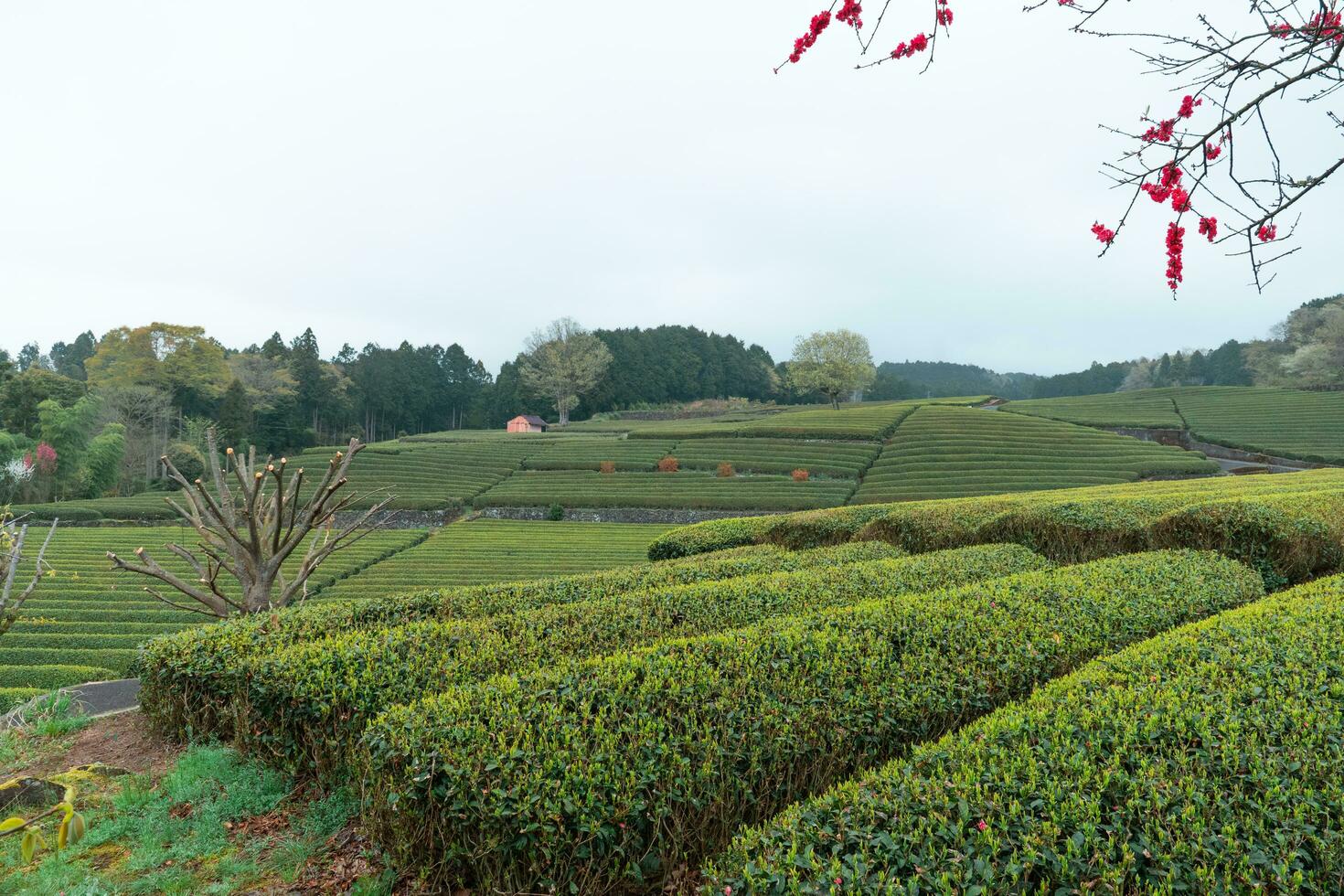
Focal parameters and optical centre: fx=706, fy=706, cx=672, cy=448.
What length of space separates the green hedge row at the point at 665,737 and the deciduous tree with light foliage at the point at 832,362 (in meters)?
66.9

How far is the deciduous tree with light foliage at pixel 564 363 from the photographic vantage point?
3359 inches

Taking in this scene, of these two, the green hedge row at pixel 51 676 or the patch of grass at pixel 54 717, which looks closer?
the patch of grass at pixel 54 717

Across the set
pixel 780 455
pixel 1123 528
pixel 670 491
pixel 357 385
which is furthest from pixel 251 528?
pixel 357 385

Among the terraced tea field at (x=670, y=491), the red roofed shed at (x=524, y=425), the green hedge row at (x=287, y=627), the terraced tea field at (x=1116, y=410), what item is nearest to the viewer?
the green hedge row at (x=287, y=627)

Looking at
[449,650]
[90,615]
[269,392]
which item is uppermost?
[269,392]

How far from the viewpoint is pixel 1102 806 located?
337cm

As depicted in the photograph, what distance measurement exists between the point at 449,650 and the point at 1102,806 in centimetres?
473

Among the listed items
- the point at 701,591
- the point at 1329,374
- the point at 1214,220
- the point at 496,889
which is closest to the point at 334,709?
the point at 496,889

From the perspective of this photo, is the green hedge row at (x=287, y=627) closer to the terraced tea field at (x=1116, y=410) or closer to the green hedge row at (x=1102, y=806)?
the green hedge row at (x=1102, y=806)

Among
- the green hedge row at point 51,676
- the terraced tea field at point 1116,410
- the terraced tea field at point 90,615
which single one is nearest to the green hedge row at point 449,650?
the terraced tea field at point 90,615

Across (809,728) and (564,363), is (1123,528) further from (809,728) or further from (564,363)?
(564,363)

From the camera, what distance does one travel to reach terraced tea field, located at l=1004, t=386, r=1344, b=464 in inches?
1889

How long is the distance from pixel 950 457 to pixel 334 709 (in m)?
44.5

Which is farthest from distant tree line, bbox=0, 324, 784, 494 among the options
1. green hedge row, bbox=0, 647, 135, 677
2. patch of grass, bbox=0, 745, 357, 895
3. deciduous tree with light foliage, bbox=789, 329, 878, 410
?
patch of grass, bbox=0, 745, 357, 895
